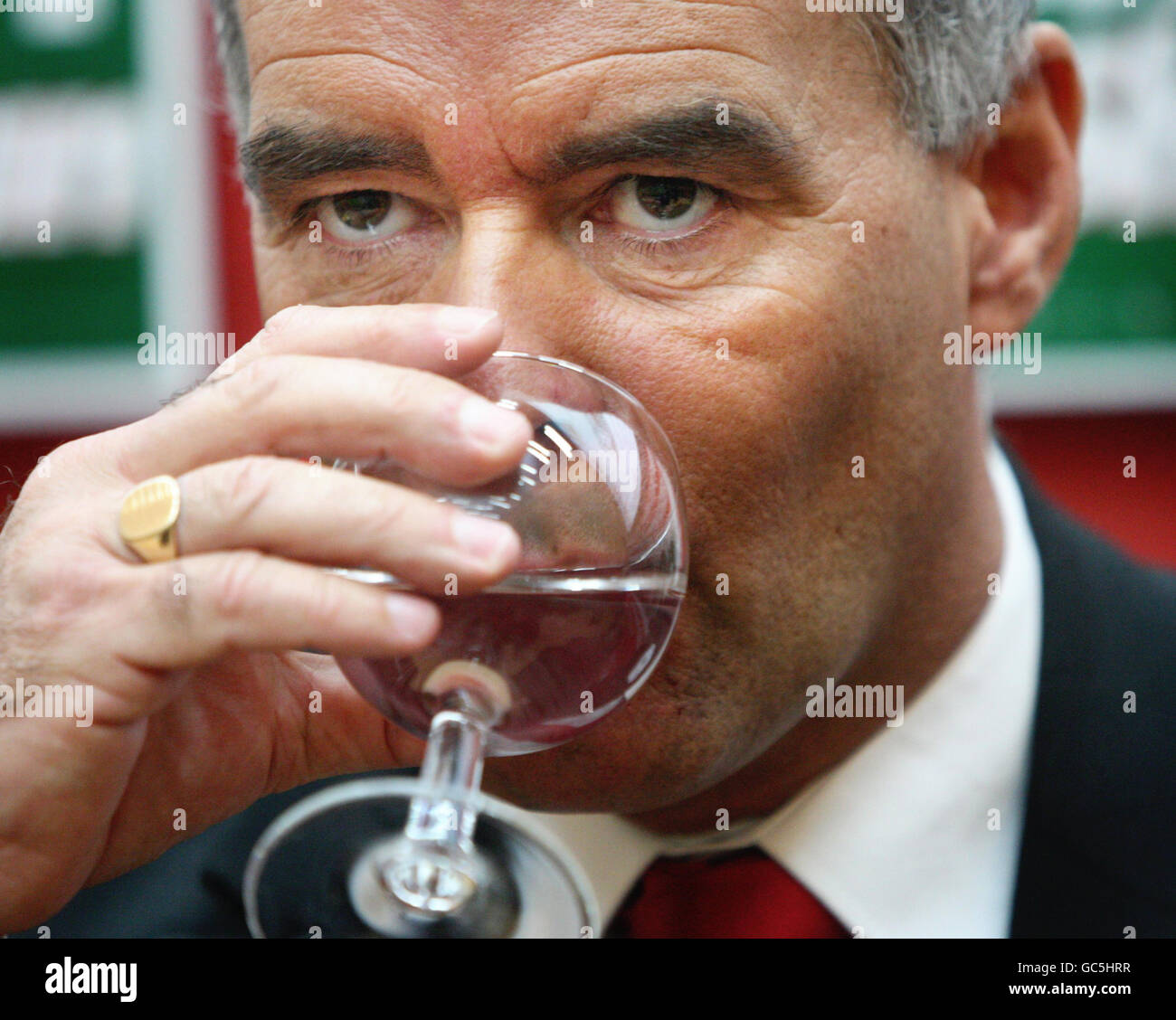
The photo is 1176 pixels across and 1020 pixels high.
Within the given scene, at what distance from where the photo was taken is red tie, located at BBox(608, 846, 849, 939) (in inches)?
71.5

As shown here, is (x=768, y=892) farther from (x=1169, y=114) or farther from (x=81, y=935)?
(x=1169, y=114)

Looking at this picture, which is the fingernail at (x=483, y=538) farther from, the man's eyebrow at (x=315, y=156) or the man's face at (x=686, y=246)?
the man's eyebrow at (x=315, y=156)

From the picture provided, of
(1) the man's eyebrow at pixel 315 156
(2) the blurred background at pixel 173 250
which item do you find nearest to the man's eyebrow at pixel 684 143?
(1) the man's eyebrow at pixel 315 156

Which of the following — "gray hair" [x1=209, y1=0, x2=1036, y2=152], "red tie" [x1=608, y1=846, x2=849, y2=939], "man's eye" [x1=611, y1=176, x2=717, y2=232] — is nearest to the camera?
"man's eye" [x1=611, y1=176, x2=717, y2=232]

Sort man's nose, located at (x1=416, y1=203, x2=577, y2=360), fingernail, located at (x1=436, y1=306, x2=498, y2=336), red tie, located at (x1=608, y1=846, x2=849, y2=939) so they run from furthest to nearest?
red tie, located at (x1=608, y1=846, x2=849, y2=939)
man's nose, located at (x1=416, y1=203, x2=577, y2=360)
fingernail, located at (x1=436, y1=306, x2=498, y2=336)

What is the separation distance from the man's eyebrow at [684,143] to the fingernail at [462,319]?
1.32 ft

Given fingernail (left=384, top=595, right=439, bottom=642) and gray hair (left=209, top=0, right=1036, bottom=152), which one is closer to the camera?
fingernail (left=384, top=595, right=439, bottom=642)

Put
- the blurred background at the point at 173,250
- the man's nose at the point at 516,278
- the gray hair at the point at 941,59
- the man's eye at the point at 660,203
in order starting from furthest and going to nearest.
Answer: the blurred background at the point at 173,250, the gray hair at the point at 941,59, the man's eye at the point at 660,203, the man's nose at the point at 516,278

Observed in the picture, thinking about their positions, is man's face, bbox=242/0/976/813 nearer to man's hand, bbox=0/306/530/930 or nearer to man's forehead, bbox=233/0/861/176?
man's forehead, bbox=233/0/861/176

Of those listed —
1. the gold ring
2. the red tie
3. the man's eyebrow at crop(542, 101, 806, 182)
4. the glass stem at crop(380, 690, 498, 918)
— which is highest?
the man's eyebrow at crop(542, 101, 806, 182)

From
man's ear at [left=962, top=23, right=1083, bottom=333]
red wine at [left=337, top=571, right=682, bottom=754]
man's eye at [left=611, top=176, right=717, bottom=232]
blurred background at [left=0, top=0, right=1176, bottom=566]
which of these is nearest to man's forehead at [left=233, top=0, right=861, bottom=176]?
man's eye at [left=611, top=176, right=717, bottom=232]

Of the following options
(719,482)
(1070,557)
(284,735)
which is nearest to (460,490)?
(719,482)

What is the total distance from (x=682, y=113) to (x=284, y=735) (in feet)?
2.89

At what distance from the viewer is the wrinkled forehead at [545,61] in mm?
1468
